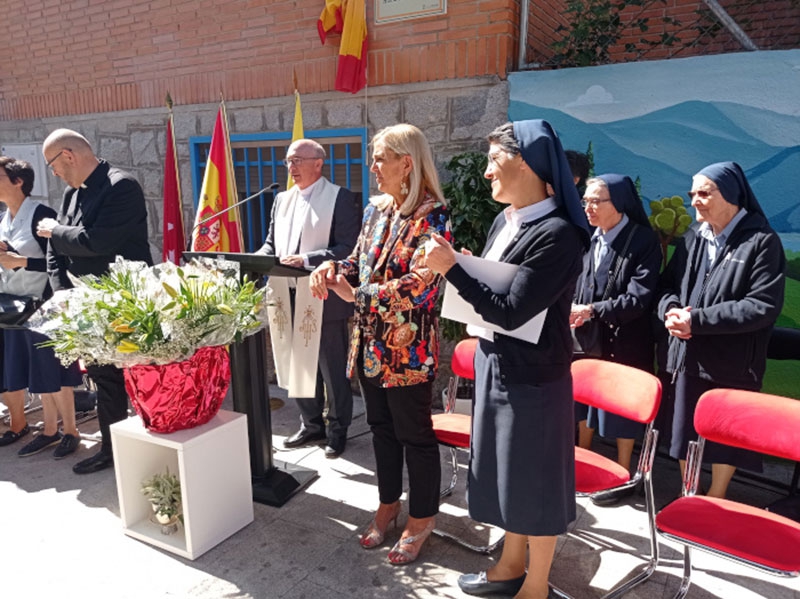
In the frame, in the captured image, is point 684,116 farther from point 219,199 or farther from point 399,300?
point 219,199

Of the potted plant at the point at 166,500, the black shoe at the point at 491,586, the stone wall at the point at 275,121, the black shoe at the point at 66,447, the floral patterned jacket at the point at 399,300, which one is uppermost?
the stone wall at the point at 275,121

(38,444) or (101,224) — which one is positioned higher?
(101,224)

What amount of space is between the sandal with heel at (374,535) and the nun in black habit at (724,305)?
156 centimetres

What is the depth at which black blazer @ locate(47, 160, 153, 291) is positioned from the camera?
3.51 metres

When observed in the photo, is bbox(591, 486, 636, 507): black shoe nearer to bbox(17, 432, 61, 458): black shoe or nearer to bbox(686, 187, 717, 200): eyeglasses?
bbox(686, 187, 717, 200): eyeglasses

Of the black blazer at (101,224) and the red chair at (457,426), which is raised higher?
the black blazer at (101,224)

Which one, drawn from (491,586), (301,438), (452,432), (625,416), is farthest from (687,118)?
(301,438)

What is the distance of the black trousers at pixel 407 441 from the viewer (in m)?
2.58

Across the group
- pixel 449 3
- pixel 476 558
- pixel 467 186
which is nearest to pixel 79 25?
pixel 449 3

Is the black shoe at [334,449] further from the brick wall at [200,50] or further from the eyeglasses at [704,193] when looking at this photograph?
the brick wall at [200,50]

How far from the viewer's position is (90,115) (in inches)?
254

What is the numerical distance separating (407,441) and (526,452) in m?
0.67

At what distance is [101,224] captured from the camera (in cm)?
353

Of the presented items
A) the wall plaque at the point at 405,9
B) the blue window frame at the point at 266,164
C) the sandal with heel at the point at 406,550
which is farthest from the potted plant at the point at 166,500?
the wall plaque at the point at 405,9
